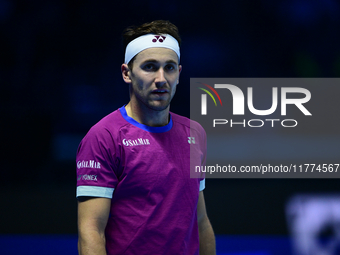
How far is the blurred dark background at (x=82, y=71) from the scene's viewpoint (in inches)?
198

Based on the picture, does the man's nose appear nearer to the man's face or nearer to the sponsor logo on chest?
the man's face

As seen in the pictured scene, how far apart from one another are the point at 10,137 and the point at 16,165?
0.41 metres

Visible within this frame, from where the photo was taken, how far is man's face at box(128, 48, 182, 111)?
4.81ft

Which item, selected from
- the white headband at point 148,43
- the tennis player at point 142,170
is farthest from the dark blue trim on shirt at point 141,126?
the white headband at point 148,43

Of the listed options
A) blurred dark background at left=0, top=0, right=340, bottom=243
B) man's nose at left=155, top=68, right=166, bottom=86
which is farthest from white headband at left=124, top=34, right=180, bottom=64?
blurred dark background at left=0, top=0, right=340, bottom=243

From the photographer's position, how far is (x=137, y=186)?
1.39m

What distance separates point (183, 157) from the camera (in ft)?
5.05

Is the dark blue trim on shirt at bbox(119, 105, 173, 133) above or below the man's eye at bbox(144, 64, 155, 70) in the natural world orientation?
below

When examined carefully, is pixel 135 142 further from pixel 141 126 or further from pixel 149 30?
pixel 149 30

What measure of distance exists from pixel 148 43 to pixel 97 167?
1.85 ft

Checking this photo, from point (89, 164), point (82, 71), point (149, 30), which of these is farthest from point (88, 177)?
point (82, 71)

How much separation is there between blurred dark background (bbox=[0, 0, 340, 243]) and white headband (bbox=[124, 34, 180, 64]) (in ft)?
11.9

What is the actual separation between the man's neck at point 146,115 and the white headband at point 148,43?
0.22 metres

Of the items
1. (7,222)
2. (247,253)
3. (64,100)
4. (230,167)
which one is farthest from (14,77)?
(247,253)
